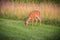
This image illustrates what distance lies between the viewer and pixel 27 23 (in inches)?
85.5

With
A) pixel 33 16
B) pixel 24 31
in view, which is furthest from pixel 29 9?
pixel 24 31

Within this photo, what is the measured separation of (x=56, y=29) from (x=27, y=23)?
0.37 m

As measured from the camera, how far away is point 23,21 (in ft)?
7.14

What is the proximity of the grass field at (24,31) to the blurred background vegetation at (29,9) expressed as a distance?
66 mm

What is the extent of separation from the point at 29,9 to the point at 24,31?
0.28 metres

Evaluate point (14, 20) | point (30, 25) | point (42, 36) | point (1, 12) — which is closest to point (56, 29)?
point (42, 36)

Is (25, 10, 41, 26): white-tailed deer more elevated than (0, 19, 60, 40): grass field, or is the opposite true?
(25, 10, 41, 26): white-tailed deer

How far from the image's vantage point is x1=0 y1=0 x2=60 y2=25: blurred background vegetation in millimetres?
2143

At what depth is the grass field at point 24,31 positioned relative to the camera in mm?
2146

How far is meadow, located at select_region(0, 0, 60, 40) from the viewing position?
2.15 metres

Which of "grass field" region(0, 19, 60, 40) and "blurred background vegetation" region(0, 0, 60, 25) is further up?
"blurred background vegetation" region(0, 0, 60, 25)

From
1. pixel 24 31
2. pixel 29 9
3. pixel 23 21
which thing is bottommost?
pixel 24 31

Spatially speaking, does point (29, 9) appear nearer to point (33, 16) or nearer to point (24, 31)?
point (33, 16)

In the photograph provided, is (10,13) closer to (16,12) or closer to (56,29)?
(16,12)
